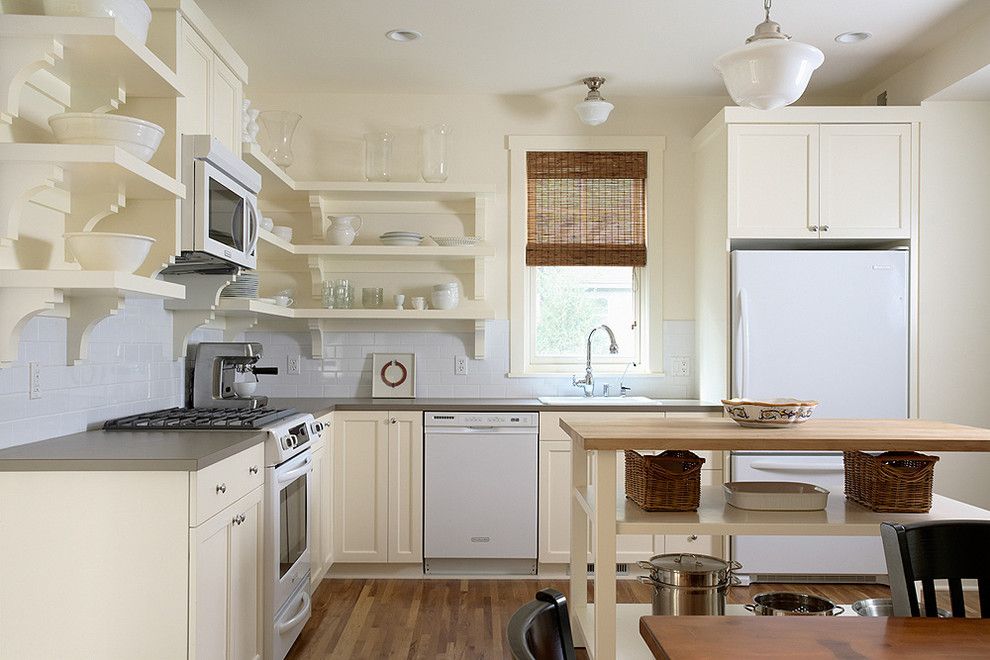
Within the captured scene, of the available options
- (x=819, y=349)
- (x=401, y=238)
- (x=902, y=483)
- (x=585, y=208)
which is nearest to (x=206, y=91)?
(x=401, y=238)

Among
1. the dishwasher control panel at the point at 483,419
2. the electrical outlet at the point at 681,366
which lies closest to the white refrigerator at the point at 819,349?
the electrical outlet at the point at 681,366

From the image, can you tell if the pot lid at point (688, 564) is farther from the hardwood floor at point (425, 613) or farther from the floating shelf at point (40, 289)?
the floating shelf at point (40, 289)

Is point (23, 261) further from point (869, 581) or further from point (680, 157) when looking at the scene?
point (869, 581)

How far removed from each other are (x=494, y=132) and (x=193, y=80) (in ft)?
7.12

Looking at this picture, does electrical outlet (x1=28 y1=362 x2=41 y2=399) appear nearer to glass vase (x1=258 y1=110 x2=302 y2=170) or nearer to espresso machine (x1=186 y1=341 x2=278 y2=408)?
espresso machine (x1=186 y1=341 x2=278 y2=408)

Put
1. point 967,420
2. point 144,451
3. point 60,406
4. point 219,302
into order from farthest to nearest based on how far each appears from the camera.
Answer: point 967,420 < point 219,302 < point 60,406 < point 144,451

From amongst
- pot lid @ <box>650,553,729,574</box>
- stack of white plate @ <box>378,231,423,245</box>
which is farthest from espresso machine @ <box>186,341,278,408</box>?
pot lid @ <box>650,553,729,574</box>

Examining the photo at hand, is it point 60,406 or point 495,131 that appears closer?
point 60,406

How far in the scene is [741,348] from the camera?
4312 millimetres

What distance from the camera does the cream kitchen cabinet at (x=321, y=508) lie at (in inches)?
155

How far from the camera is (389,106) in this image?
507 centimetres

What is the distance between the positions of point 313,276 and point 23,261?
7.70ft

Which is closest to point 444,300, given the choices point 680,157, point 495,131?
point 495,131

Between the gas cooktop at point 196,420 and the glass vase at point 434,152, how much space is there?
69.6 inches
